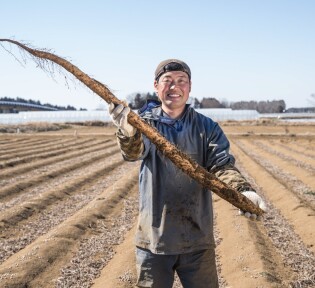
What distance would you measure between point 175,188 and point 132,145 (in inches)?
12.8

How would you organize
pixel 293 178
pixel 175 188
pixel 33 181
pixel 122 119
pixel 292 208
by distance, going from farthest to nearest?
1. pixel 293 178
2. pixel 33 181
3. pixel 292 208
4. pixel 175 188
5. pixel 122 119

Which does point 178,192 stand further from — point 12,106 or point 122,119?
point 12,106

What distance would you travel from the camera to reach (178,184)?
2.20 m

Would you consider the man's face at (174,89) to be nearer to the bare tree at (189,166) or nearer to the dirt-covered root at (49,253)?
the bare tree at (189,166)

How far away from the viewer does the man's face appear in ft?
7.34

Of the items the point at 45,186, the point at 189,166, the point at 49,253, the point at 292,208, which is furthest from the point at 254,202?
the point at 45,186

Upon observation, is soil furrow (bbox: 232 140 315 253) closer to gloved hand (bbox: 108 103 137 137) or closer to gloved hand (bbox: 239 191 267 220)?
Result: gloved hand (bbox: 239 191 267 220)

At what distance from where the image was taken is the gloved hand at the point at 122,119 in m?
2.09

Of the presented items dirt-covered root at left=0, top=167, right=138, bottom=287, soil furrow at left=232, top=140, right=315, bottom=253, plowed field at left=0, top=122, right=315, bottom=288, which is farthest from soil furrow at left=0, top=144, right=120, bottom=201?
soil furrow at left=232, top=140, right=315, bottom=253

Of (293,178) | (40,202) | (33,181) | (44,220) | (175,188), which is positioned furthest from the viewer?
(293,178)

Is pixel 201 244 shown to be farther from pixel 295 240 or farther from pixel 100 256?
pixel 295 240

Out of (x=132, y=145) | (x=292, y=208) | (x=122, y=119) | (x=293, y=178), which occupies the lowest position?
(x=293, y=178)

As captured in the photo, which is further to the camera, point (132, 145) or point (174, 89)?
point (174, 89)

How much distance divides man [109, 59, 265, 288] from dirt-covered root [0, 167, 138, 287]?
7.52ft
